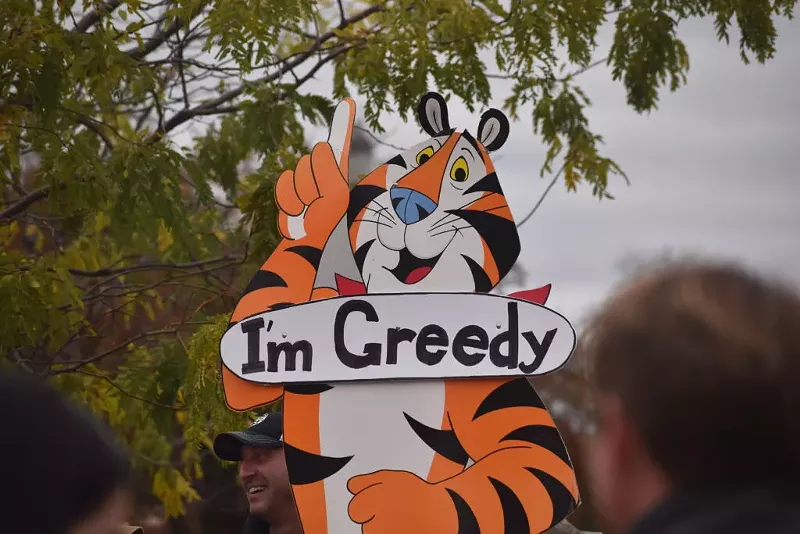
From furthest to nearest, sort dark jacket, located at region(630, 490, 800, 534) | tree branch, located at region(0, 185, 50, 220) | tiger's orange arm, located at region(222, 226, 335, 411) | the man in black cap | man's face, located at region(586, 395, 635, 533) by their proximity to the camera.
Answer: tree branch, located at region(0, 185, 50, 220) < the man in black cap < tiger's orange arm, located at region(222, 226, 335, 411) < man's face, located at region(586, 395, 635, 533) < dark jacket, located at region(630, 490, 800, 534)

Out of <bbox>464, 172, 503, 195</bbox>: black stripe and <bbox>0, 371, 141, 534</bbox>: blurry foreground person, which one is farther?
<bbox>464, 172, 503, 195</bbox>: black stripe

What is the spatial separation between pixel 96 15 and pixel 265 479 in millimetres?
2580

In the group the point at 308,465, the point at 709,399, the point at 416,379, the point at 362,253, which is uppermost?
the point at 362,253

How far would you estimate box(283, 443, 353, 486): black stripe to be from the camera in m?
2.96

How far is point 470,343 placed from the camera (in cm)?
297

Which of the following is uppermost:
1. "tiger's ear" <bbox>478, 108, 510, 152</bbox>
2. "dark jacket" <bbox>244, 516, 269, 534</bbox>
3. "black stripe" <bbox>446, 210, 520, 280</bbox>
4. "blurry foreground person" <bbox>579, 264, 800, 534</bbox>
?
"tiger's ear" <bbox>478, 108, 510, 152</bbox>

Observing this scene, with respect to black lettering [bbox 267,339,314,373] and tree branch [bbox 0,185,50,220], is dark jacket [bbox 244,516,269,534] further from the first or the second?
tree branch [bbox 0,185,50,220]

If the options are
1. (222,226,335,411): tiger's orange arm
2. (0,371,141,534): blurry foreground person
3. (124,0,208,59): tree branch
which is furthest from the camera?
(124,0,208,59): tree branch

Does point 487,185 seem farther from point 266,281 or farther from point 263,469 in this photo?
point 263,469

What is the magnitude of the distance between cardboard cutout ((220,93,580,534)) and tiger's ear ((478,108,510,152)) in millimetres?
227

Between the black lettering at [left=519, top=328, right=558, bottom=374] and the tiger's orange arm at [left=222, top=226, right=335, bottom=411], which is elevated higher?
the tiger's orange arm at [left=222, top=226, right=335, bottom=411]

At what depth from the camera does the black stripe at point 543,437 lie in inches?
117

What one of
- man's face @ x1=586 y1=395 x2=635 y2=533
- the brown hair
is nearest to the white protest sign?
man's face @ x1=586 y1=395 x2=635 y2=533

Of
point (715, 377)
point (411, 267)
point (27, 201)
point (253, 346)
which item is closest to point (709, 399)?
point (715, 377)
